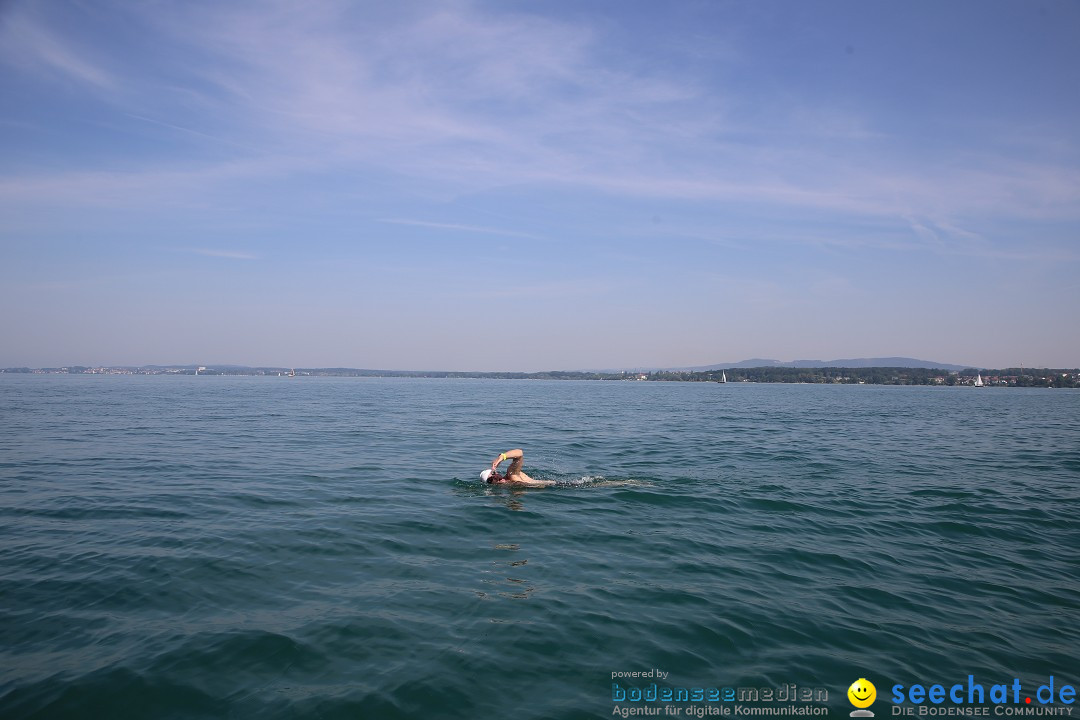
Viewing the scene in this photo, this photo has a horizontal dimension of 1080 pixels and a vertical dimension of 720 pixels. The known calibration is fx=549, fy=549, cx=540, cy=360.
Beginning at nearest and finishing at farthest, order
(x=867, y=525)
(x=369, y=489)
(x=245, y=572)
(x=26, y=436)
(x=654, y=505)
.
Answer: (x=245, y=572)
(x=867, y=525)
(x=654, y=505)
(x=369, y=489)
(x=26, y=436)

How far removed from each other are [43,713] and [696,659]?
7831mm

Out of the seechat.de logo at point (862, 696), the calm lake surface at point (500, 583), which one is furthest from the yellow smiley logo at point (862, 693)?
the calm lake surface at point (500, 583)

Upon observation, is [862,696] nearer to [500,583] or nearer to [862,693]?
[862,693]

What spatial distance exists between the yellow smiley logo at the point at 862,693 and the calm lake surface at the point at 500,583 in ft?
0.39

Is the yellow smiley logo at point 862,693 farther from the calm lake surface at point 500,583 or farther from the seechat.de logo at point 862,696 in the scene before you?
the calm lake surface at point 500,583

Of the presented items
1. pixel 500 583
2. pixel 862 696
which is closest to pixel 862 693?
pixel 862 696

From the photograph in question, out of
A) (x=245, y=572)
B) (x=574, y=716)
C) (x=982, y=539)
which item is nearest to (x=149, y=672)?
(x=245, y=572)

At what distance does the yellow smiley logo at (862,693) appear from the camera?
266 inches

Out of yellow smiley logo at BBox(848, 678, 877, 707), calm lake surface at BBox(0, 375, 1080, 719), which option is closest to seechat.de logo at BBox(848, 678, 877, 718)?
yellow smiley logo at BBox(848, 678, 877, 707)

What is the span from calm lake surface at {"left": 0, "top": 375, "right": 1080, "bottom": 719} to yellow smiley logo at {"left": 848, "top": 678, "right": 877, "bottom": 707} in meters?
0.12

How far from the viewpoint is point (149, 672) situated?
6.96m

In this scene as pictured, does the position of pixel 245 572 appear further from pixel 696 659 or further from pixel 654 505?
pixel 654 505

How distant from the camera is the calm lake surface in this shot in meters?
6.96

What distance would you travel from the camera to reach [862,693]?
22.7 ft
